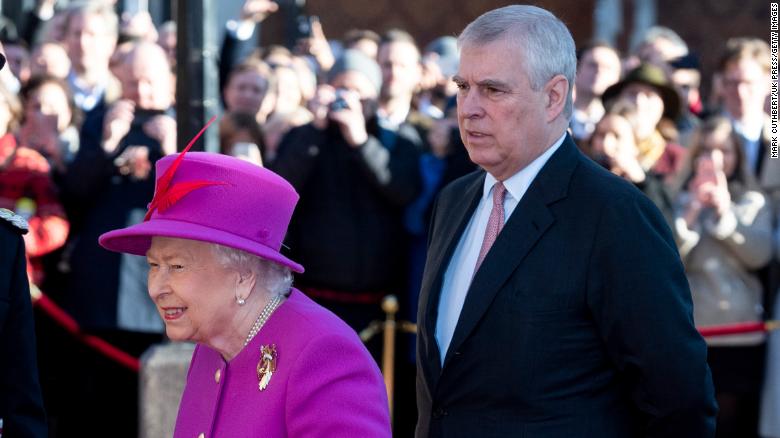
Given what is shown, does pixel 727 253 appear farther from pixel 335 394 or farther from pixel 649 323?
pixel 335 394

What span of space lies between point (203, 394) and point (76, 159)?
4269 millimetres

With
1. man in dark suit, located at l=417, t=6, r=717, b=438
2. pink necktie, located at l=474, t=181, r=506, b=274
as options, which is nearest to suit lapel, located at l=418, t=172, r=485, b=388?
man in dark suit, located at l=417, t=6, r=717, b=438

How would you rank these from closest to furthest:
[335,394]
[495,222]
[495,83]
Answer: [335,394]
[495,83]
[495,222]

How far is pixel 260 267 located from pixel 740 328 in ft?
14.8

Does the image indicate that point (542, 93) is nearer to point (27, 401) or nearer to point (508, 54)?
point (508, 54)

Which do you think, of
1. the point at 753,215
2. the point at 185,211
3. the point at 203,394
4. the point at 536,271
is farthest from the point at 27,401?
the point at 753,215

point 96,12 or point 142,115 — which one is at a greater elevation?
point 96,12

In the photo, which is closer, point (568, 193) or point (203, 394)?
point (203, 394)

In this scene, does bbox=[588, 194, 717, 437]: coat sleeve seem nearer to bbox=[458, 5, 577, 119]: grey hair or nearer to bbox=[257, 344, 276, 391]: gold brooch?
bbox=[458, 5, 577, 119]: grey hair

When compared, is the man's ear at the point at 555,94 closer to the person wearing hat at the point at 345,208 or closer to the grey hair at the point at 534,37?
the grey hair at the point at 534,37

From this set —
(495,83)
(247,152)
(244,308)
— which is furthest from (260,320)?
(247,152)

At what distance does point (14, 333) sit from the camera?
12.0 feet

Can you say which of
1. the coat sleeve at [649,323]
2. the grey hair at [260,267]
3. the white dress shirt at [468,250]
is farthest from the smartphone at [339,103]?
the grey hair at [260,267]

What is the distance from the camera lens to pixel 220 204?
132 inches
